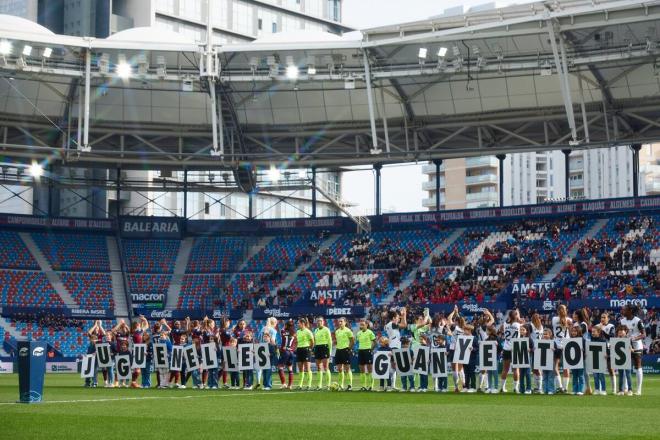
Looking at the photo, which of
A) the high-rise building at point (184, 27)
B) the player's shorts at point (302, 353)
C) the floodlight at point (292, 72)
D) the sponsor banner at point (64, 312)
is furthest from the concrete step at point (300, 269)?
the player's shorts at point (302, 353)

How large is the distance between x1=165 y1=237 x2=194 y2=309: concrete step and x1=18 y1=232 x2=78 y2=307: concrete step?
217 inches

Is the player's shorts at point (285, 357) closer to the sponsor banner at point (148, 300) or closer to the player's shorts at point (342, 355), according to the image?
the player's shorts at point (342, 355)

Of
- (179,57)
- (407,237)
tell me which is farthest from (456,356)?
(407,237)

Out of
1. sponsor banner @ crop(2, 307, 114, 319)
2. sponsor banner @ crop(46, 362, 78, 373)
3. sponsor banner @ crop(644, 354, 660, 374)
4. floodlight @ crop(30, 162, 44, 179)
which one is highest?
floodlight @ crop(30, 162, 44, 179)

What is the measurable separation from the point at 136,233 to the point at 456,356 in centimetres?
4215

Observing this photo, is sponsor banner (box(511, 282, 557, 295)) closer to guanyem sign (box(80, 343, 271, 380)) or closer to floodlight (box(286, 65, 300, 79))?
floodlight (box(286, 65, 300, 79))

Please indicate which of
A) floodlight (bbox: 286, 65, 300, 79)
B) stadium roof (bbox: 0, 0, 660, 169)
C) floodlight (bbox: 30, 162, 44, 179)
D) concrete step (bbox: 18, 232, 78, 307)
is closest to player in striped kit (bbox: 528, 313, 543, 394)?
stadium roof (bbox: 0, 0, 660, 169)

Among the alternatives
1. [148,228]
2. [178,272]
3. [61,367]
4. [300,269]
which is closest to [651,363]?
[300,269]

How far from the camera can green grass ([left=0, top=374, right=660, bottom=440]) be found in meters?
15.8

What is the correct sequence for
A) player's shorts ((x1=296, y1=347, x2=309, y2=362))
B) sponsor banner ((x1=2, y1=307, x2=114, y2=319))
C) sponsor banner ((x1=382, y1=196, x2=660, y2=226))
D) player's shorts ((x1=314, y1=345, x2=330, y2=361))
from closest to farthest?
1. player's shorts ((x1=314, y1=345, x2=330, y2=361))
2. player's shorts ((x1=296, y1=347, x2=309, y2=362))
3. sponsor banner ((x1=382, y1=196, x2=660, y2=226))
4. sponsor banner ((x1=2, y1=307, x2=114, y2=319))

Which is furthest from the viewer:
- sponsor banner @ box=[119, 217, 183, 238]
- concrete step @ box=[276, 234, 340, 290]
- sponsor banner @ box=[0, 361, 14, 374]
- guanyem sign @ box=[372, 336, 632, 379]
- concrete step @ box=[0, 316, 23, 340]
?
sponsor banner @ box=[119, 217, 183, 238]

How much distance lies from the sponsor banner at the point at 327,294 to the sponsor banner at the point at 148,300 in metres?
9.09

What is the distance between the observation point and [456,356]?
27594 mm

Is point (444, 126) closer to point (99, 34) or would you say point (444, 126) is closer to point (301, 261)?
point (301, 261)
